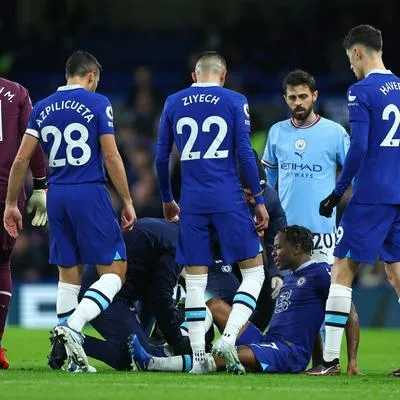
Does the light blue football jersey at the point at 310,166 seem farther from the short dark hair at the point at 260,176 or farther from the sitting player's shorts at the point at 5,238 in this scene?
the sitting player's shorts at the point at 5,238

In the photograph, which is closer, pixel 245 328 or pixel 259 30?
pixel 245 328

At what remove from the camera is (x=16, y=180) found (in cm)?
909

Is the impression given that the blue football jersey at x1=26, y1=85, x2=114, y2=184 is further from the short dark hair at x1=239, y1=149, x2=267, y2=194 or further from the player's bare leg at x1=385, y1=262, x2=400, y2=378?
the player's bare leg at x1=385, y1=262, x2=400, y2=378

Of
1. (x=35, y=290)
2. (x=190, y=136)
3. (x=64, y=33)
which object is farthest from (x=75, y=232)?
(x=64, y=33)

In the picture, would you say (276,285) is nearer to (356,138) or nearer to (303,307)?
(303,307)

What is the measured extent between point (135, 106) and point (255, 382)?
1154cm

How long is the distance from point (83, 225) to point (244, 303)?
123 cm

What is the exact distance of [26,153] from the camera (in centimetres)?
910

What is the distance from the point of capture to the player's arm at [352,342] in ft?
29.7

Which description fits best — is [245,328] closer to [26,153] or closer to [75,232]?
[75,232]

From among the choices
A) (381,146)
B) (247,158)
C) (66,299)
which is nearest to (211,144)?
(247,158)

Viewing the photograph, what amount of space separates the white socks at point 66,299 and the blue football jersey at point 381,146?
2064 mm

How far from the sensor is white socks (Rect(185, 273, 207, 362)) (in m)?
8.88

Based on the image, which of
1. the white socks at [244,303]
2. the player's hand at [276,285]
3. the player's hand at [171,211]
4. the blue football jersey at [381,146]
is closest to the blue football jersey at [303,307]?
the white socks at [244,303]
